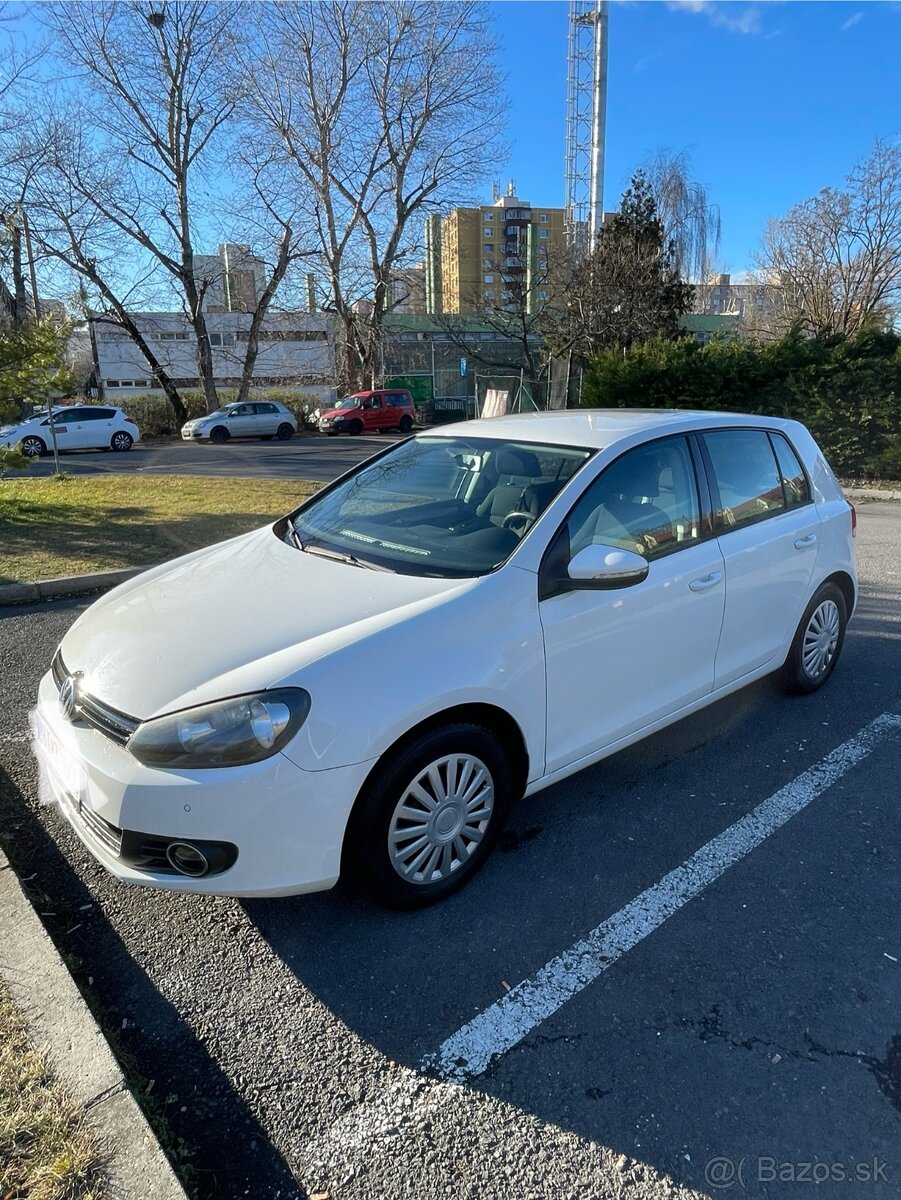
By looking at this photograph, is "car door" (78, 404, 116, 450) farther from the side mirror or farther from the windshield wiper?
the side mirror

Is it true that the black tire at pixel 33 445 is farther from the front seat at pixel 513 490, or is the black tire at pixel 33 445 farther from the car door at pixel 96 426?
the front seat at pixel 513 490

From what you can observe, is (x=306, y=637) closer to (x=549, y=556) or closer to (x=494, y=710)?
(x=494, y=710)

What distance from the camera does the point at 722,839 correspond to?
314cm

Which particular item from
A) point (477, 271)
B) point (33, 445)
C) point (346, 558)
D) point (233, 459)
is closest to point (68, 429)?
point (33, 445)

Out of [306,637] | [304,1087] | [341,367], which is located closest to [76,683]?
[306,637]

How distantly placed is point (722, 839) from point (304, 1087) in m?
1.88

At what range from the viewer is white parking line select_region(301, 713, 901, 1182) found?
1.94m

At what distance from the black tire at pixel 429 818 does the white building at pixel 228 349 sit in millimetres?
38835

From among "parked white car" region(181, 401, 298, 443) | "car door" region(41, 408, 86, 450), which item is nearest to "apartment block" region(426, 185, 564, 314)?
"parked white car" region(181, 401, 298, 443)

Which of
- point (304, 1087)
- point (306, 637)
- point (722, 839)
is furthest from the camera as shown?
point (722, 839)

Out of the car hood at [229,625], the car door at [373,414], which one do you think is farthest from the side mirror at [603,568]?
the car door at [373,414]

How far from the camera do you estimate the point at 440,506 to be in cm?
349

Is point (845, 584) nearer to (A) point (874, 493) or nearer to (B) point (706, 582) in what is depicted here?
(B) point (706, 582)

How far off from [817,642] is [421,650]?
2956 mm
